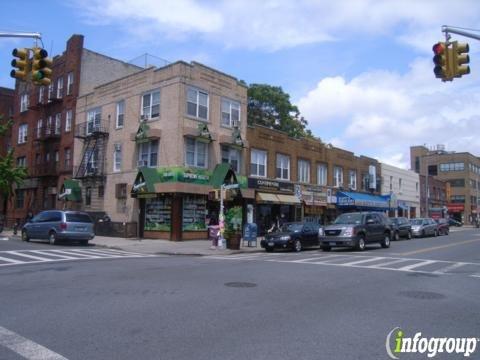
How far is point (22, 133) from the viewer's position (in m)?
43.9

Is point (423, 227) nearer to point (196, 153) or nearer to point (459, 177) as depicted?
point (196, 153)

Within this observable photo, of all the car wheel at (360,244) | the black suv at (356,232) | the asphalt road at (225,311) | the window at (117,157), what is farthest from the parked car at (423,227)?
the asphalt road at (225,311)

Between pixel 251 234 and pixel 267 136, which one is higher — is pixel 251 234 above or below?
below

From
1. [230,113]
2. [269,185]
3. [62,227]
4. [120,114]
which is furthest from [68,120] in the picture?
[269,185]

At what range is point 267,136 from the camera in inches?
1387

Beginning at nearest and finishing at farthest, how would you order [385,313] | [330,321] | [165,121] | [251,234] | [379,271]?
1. [330,321]
2. [385,313]
3. [379,271]
4. [251,234]
5. [165,121]

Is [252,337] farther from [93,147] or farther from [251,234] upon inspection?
[93,147]

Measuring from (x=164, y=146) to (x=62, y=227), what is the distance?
7749 mm

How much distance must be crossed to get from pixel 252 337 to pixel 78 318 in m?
2.86

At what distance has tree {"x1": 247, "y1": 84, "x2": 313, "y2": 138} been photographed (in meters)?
51.4

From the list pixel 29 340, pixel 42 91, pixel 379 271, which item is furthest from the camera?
pixel 42 91

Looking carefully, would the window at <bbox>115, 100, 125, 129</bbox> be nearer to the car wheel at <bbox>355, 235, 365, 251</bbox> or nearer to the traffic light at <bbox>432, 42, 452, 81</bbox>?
the car wheel at <bbox>355, 235, 365, 251</bbox>

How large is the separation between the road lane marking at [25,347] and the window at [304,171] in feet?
Answer: 107

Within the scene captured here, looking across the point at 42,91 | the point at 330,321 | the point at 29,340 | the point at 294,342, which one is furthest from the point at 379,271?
the point at 42,91
